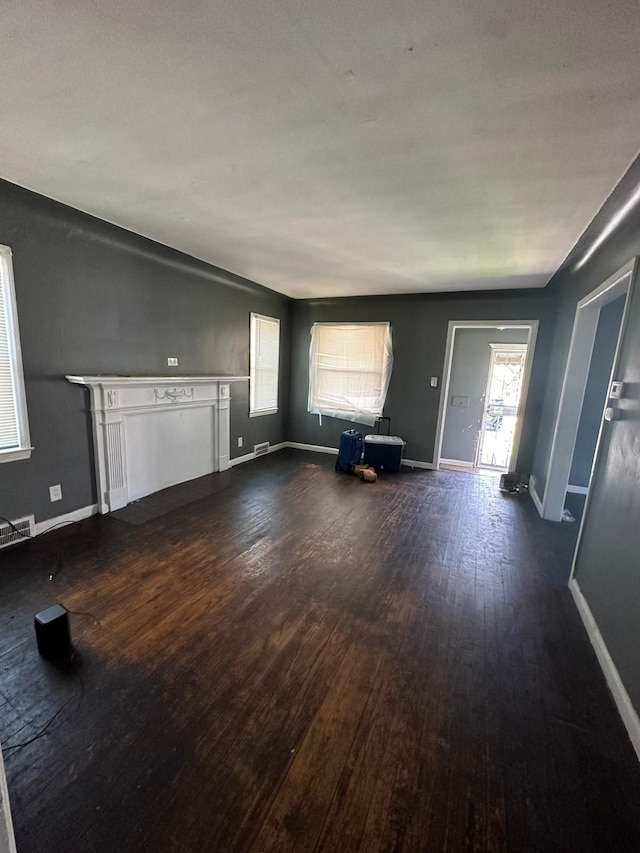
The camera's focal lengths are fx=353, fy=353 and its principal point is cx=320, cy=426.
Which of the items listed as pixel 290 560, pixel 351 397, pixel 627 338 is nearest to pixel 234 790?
pixel 290 560

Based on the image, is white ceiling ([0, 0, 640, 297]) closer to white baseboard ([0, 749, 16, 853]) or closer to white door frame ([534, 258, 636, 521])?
white door frame ([534, 258, 636, 521])

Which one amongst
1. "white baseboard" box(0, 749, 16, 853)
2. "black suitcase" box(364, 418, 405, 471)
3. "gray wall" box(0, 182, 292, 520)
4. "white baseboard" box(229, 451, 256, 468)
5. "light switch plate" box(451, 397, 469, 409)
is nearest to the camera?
"white baseboard" box(0, 749, 16, 853)

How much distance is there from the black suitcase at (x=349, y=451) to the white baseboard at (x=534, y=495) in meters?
2.15

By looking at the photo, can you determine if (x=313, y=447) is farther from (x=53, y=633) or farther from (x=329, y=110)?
(x=329, y=110)

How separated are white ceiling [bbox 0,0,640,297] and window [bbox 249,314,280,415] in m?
2.33

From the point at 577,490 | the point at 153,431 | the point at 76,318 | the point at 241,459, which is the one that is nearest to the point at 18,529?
the point at 153,431

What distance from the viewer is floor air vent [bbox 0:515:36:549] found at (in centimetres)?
257

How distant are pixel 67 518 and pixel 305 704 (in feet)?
8.40

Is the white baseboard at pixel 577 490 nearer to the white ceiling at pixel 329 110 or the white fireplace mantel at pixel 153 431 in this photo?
the white ceiling at pixel 329 110

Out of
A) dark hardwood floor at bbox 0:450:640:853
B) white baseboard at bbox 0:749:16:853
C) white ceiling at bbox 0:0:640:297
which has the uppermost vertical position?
white ceiling at bbox 0:0:640:297

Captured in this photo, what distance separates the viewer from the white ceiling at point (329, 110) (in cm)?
111

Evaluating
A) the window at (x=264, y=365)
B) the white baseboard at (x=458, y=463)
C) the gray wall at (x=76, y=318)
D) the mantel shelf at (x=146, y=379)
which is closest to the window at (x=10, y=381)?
the gray wall at (x=76, y=318)

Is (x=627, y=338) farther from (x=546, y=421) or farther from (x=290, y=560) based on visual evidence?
(x=290, y=560)

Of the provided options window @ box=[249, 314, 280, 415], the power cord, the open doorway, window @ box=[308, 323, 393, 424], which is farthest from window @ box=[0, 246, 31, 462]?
the open doorway
